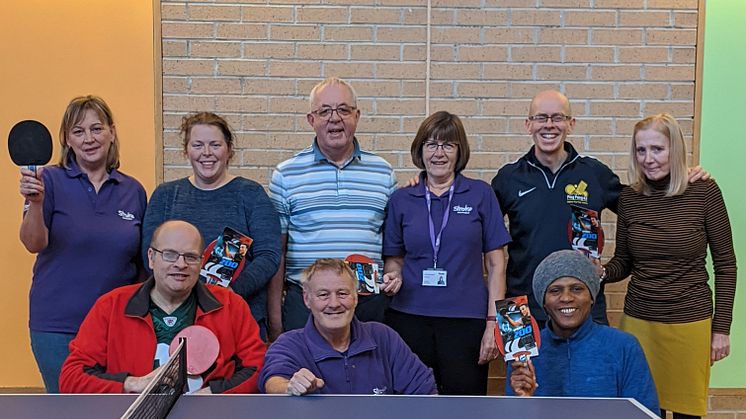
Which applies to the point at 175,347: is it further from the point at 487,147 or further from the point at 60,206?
the point at 487,147

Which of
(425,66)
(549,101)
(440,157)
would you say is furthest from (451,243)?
(425,66)

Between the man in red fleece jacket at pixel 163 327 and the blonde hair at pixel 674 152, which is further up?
the blonde hair at pixel 674 152

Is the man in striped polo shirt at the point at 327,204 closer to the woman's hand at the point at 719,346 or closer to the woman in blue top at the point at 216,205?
the woman in blue top at the point at 216,205

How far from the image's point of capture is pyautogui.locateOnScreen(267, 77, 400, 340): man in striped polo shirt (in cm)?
317

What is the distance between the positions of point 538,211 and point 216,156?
1.43 m

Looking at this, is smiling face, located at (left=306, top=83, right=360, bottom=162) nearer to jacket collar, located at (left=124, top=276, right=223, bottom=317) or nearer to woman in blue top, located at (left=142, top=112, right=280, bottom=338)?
woman in blue top, located at (left=142, top=112, right=280, bottom=338)

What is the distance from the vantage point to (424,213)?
3164mm

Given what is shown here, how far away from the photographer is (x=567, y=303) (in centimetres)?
257

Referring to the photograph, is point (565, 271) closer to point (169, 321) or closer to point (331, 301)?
point (331, 301)

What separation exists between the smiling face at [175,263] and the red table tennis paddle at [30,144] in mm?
519

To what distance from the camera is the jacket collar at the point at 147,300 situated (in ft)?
8.63

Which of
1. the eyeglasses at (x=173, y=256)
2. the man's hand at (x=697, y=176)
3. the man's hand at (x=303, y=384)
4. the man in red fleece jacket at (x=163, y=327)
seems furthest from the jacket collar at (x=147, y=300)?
the man's hand at (x=697, y=176)

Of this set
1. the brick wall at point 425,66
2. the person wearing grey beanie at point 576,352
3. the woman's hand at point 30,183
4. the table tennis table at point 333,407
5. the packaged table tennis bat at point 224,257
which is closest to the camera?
A: the table tennis table at point 333,407

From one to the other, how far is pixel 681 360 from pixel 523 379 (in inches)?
43.7
